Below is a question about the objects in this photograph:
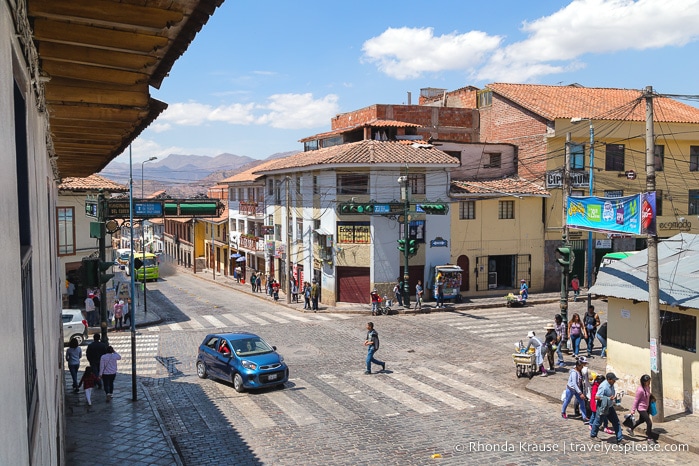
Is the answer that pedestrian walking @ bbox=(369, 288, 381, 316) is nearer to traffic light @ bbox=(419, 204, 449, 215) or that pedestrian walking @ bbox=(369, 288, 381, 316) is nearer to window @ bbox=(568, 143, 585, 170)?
traffic light @ bbox=(419, 204, 449, 215)

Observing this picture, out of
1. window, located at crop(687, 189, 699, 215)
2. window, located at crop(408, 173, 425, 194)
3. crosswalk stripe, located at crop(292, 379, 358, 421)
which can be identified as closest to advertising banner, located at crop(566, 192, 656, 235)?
crosswalk stripe, located at crop(292, 379, 358, 421)

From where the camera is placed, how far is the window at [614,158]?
1556 inches

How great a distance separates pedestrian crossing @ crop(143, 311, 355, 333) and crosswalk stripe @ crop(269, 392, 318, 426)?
1188 centimetres

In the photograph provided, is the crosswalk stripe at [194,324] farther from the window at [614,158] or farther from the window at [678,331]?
the window at [614,158]

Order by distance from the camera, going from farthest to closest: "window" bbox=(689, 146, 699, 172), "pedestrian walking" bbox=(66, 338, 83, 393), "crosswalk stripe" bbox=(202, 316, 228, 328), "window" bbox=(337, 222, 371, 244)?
"window" bbox=(689, 146, 699, 172), "window" bbox=(337, 222, 371, 244), "crosswalk stripe" bbox=(202, 316, 228, 328), "pedestrian walking" bbox=(66, 338, 83, 393)

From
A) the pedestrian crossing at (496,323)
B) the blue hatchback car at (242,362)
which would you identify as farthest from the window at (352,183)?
the blue hatchback car at (242,362)

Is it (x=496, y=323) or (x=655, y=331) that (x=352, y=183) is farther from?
(x=655, y=331)

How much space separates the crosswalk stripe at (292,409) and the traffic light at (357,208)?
16975mm

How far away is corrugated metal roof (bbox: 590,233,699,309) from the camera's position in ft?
47.8

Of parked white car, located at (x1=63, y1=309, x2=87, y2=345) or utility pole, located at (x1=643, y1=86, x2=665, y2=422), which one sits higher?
utility pole, located at (x1=643, y1=86, x2=665, y2=422)

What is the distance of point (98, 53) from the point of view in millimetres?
4562

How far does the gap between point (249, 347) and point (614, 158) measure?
30.6 metres

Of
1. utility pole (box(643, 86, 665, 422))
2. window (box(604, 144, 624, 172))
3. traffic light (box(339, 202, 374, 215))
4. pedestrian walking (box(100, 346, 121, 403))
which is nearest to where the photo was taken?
utility pole (box(643, 86, 665, 422))

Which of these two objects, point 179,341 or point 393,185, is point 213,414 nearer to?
point 179,341
